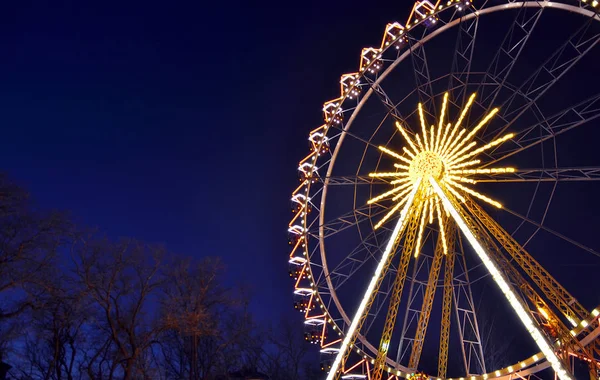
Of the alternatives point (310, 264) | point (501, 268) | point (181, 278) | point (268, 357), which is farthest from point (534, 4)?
point (268, 357)

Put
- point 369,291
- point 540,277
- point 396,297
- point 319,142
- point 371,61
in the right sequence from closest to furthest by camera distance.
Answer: point 540,277 < point 369,291 < point 396,297 < point 371,61 < point 319,142

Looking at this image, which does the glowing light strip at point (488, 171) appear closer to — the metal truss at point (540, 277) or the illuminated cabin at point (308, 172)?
the metal truss at point (540, 277)

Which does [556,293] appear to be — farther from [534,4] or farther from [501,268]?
[534,4]

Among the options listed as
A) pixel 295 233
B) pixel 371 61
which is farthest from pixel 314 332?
pixel 371 61

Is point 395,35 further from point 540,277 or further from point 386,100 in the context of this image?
point 540,277

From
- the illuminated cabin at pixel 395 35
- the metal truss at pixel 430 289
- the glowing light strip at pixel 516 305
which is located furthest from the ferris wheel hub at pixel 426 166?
the illuminated cabin at pixel 395 35

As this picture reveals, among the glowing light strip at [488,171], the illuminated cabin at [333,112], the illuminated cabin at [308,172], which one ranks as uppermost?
the illuminated cabin at [333,112]

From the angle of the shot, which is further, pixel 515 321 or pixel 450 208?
pixel 515 321

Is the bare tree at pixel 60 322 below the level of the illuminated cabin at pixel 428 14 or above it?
below

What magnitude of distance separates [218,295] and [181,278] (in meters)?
2.52

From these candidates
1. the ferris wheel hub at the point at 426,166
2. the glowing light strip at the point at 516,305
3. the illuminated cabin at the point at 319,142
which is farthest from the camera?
the illuminated cabin at the point at 319,142

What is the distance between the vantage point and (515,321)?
46.6 meters

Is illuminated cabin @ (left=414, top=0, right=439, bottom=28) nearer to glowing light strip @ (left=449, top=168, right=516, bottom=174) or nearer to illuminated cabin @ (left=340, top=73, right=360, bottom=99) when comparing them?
illuminated cabin @ (left=340, top=73, right=360, bottom=99)

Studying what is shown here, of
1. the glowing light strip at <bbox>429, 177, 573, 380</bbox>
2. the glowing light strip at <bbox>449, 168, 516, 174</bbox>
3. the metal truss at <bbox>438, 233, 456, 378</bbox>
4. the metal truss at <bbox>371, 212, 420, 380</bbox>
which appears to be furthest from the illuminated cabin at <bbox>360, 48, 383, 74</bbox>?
the metal truss at <bbox>438, 233, 456, 378</bbox>
